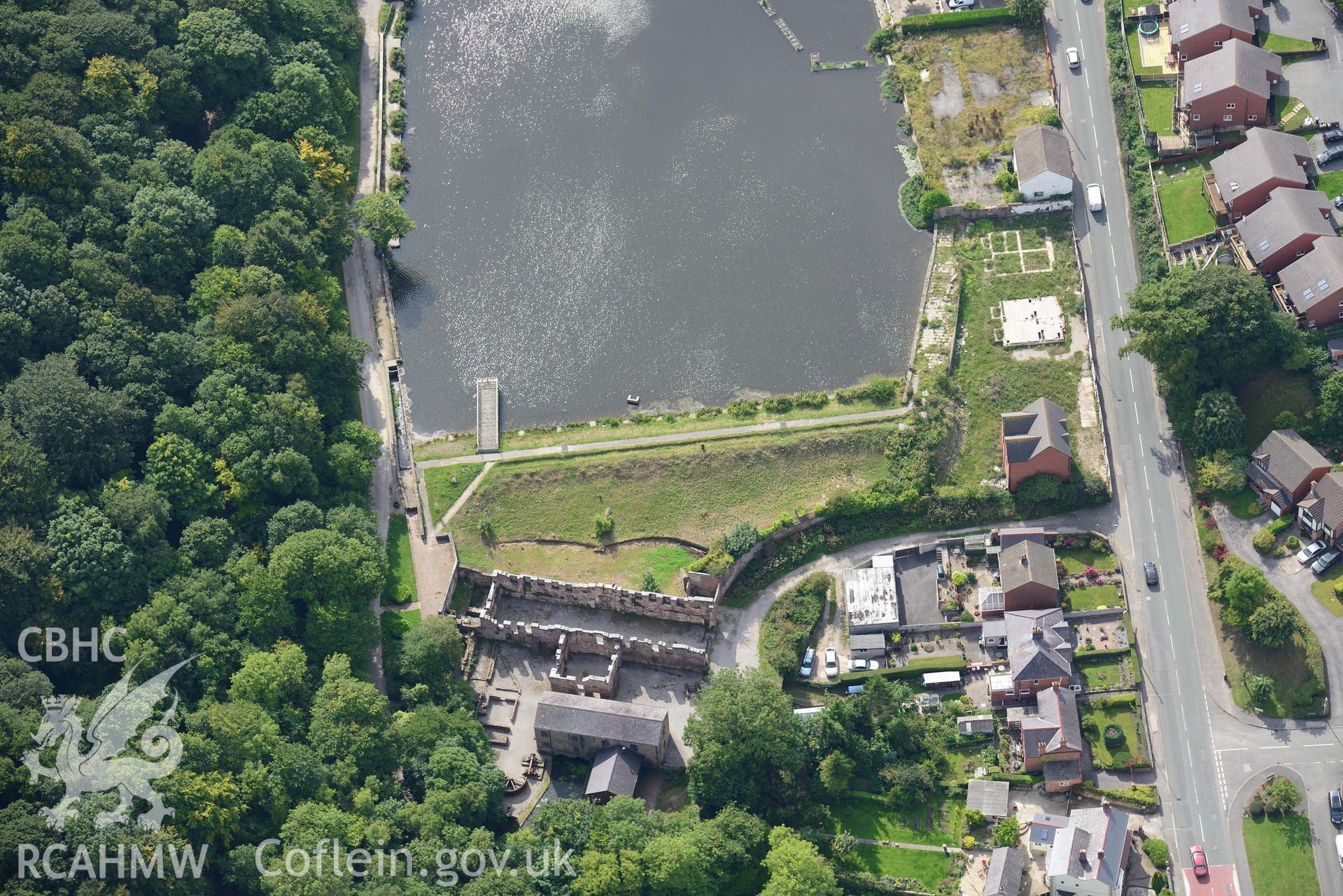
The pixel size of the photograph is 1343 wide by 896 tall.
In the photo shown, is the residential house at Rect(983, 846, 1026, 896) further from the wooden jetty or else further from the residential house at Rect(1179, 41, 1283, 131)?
the residential house at Rect(1179, 41, 1283, 131)

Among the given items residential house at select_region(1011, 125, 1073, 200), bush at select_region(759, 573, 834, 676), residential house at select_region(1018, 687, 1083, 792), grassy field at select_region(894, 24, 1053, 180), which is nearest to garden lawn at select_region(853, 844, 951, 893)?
residential house at select_region(1018, 687, 1083, 792)

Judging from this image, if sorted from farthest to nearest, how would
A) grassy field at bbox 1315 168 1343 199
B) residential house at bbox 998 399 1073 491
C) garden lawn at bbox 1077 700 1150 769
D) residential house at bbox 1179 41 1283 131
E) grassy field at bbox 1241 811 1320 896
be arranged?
residential house at bbox 1179 41 1283 131
grassy field at bbox 1315 168 1343 199
residential house at bbox 998 399 1073 491
garden lawn at bbox 1077 700 1150 769
grassy field at bbox 1241 811 1320 896

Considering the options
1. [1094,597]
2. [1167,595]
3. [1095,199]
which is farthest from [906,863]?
[1095,199]

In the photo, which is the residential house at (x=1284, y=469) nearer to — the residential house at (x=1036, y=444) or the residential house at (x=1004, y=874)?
the residential house at (x=1036, y=444)

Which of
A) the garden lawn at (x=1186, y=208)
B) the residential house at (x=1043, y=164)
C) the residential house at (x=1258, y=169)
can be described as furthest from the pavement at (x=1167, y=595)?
the residential house at (x=1258, y=169)

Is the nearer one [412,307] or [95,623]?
[95,623]

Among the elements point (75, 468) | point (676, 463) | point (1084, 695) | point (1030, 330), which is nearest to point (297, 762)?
point (75, 468)

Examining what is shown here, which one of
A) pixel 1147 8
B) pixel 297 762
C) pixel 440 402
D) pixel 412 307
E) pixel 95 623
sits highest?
pixel 1147 8

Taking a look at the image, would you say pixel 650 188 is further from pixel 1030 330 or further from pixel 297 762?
pixel 297 762
